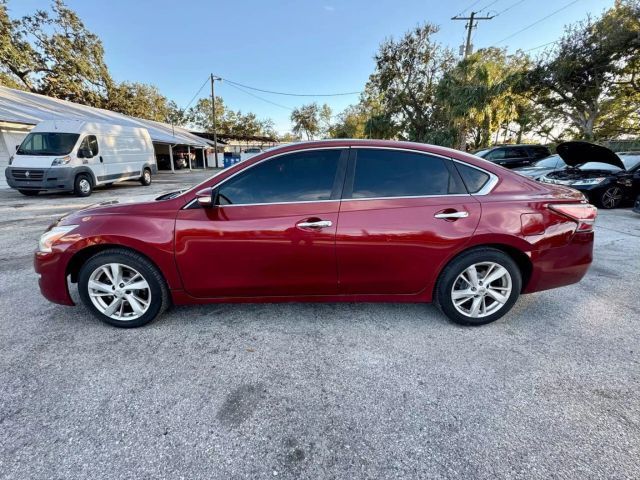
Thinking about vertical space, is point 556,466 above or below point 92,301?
below

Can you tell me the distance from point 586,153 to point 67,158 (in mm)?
13941

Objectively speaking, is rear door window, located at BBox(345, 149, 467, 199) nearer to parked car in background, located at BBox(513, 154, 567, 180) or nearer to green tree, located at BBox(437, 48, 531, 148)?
parked car in background, located at BBox(513, 154, 567, 180)

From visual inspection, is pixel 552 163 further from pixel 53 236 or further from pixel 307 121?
pixel 307 121

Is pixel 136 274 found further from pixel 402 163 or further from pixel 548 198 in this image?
pixel 548 198

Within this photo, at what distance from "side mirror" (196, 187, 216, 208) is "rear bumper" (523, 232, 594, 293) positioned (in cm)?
267

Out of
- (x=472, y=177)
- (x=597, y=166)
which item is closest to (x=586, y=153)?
(x=597, y=166)

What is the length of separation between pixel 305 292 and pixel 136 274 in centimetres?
143

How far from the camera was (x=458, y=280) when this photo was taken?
262cm

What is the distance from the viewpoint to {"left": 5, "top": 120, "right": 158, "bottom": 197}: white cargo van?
927 cm

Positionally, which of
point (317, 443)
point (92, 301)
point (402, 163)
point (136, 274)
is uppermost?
point (402, 163)

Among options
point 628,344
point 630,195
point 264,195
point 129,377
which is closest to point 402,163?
point 264,195

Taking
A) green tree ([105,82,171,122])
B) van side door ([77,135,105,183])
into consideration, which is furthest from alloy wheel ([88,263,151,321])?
green tree ([105,82,171,122])

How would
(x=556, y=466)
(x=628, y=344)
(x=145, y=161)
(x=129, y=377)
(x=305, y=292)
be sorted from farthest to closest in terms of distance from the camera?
(x=145, y=161), (x=305, y=292), (x=628, y=344), (x=129, y=377), (x=556, y=466)

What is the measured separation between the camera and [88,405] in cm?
186
